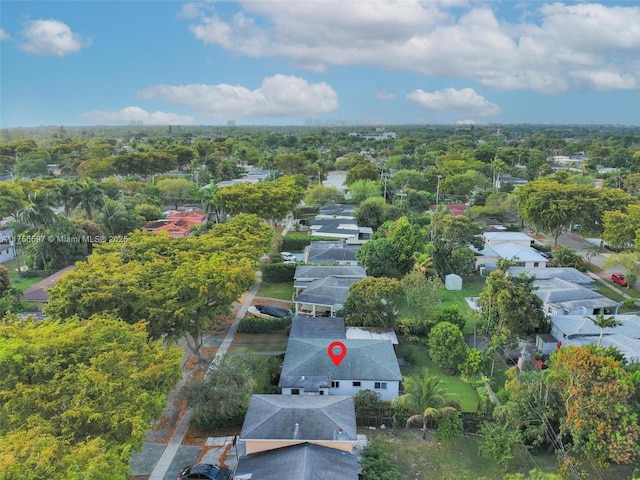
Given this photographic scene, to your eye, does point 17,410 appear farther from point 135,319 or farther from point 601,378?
point 601,378

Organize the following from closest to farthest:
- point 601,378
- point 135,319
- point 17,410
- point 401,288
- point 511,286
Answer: point 17,410
point 601,378
point 135,319
point 511,286
point 401,288

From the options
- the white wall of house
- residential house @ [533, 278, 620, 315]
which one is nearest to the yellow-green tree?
the white wall of house

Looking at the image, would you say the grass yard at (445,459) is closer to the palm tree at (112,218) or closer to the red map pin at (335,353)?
the red map pin at (335,353)

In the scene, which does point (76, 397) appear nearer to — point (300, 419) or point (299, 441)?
point (299, 441)

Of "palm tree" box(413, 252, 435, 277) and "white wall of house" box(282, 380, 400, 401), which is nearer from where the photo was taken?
"white wall of house" box(282, 380, 400, 401)

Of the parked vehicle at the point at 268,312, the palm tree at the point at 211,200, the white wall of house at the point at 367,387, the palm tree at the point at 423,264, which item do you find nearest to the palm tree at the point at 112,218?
the palm tree at the point at 211,200

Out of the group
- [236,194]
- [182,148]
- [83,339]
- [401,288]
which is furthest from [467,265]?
[182,148]

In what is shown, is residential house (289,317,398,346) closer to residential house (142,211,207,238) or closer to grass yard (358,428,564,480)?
grass yard (358,428,564,480)
